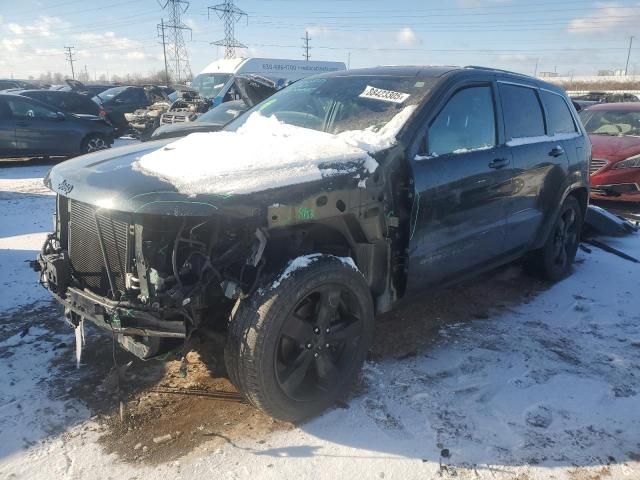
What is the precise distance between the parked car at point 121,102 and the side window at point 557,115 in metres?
14.5

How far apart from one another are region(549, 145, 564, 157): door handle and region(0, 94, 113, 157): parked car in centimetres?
1043

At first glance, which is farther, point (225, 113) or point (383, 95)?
point (225, 113)

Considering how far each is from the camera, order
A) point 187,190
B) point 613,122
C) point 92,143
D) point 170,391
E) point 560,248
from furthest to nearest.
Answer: point 92,143, point 613,122, point 560,248, point 170,391, point 187,190

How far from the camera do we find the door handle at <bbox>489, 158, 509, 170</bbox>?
3.79 m

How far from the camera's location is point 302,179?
8.80ft

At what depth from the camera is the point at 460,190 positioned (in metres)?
3.52

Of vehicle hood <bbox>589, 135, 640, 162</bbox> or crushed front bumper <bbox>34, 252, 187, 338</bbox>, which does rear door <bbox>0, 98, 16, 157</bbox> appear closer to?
crushed front bumper <bbox>34, 252, 187, 338</bbox>

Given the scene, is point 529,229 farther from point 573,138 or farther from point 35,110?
point 35,110

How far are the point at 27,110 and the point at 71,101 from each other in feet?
13.8

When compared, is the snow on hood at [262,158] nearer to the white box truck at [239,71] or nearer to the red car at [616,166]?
the red car at [616,166]

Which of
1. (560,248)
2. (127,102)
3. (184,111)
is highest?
(127,102)

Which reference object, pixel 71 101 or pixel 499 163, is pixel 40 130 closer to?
pixel 71 101

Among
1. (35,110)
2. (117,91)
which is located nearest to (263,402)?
(35,110)

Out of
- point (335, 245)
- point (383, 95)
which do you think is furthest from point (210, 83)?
point (335, 245)
